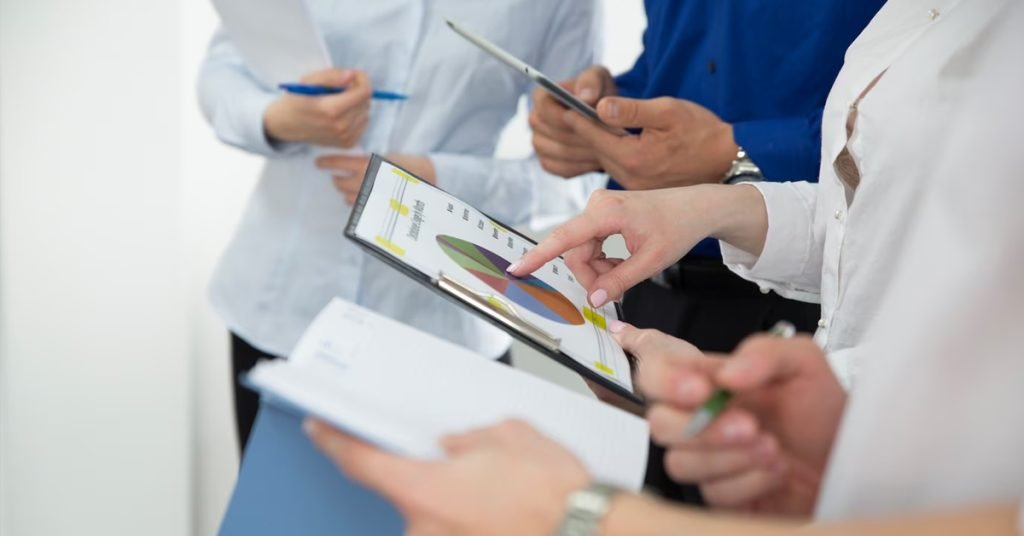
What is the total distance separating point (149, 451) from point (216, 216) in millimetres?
485

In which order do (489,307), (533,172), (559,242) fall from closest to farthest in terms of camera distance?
(489,307)
(559,242)
(533,172)

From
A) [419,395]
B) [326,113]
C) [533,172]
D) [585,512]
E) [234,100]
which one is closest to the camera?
[585,512]

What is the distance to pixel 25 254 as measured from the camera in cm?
174

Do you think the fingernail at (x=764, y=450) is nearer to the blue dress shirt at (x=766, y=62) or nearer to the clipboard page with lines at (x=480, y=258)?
the clipboard page with lines at (x=480, y=258)

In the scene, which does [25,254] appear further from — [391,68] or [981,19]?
[981,19]

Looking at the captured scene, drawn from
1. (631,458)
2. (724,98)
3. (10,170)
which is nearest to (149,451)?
(10,170)

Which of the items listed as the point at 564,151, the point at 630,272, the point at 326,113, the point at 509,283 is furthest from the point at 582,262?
the point at 326,113

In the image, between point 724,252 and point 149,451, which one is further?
point 149,451

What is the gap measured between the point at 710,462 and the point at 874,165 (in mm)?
343

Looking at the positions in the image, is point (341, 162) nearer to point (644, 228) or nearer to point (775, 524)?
point (644, 228)

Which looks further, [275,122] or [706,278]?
[275,122]

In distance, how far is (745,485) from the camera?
24.5 inches

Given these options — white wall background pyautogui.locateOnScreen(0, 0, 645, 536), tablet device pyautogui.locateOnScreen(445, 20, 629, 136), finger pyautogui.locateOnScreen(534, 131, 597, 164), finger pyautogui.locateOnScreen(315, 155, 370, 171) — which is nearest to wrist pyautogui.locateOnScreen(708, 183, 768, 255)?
tablet device pyautogui.locateOnScreen(445, 20, 629, 136)

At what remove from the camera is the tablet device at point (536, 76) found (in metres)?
1.11
